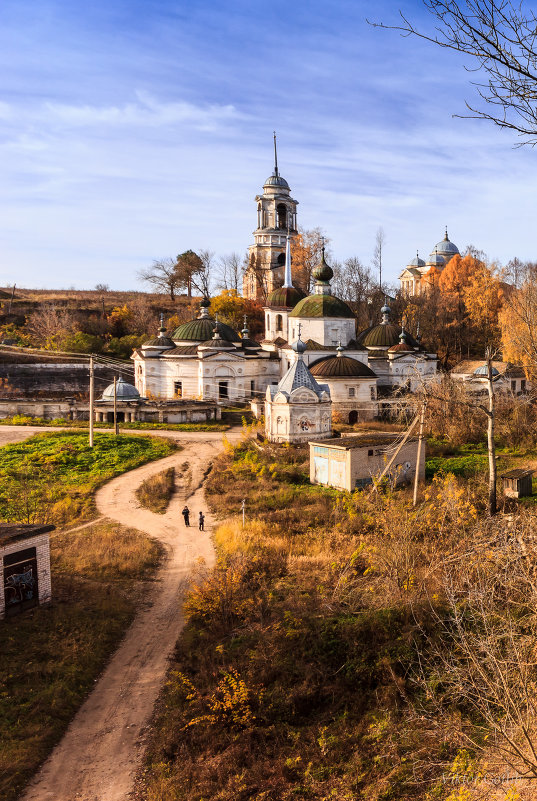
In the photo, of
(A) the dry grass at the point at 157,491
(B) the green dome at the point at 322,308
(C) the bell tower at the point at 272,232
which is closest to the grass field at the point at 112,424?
(B) the green dome at the point at 322,308

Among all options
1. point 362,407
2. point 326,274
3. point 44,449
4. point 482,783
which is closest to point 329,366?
point 362,407

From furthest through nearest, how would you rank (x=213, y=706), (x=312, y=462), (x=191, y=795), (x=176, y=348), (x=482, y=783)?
(x=176, y=348) → (x=312, y=462) → (x=213, y=706) → (x=191, y=795) → (x=482, y=783)

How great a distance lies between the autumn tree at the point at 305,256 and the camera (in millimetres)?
53188

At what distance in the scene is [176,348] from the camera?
3734 centimetres

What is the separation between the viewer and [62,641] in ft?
34.7

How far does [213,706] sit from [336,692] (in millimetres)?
2033

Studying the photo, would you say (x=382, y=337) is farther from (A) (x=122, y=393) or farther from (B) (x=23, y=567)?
(B) (x=23, y=567)

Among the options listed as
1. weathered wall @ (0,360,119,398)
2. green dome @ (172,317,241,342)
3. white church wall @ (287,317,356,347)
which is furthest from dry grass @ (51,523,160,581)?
weathered wall @ (0,360,119,398)

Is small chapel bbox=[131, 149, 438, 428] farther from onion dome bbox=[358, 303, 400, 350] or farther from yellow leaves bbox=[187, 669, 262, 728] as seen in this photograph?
yellow leaves bbox=[187, 669, 262, 728]

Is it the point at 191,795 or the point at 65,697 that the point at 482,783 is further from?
the point at 65,697

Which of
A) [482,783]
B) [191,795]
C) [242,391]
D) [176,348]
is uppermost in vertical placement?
[176,348]

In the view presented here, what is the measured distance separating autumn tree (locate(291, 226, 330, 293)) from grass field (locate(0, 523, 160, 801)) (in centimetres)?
4042

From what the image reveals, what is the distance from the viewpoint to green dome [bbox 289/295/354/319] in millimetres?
33719

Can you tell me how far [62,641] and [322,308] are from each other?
25980mm
